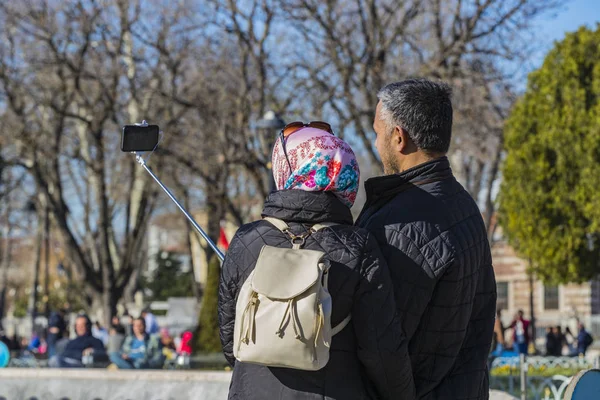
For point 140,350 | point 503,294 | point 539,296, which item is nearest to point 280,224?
point 140,350

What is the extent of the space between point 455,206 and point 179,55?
22165 mm

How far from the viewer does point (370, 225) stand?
3.10 m

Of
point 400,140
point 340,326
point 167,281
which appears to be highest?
point 400,140

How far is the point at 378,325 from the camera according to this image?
9.28ft

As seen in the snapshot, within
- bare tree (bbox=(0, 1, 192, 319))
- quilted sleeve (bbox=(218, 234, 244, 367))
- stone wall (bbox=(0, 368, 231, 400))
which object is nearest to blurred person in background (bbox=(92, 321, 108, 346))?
bare tree (bbox=(0, 1, 192, 319))

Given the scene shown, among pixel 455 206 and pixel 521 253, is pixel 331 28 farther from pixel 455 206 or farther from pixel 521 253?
pixel 455 206

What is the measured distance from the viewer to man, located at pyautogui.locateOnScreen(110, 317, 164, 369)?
14.8 m

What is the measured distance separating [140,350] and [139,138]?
11.8m

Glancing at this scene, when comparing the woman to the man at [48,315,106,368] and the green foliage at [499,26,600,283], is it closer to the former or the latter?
the man at [48,315,106,368]

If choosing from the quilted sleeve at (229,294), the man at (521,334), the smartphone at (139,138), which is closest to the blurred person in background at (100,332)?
the man at (521,334)

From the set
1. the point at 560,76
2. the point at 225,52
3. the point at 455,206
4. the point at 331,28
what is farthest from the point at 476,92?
the point at 455,206

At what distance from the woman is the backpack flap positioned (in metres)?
0.09

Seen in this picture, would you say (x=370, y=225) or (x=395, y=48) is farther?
(x=395, y=48)

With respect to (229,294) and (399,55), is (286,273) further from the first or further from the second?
(399,55)
